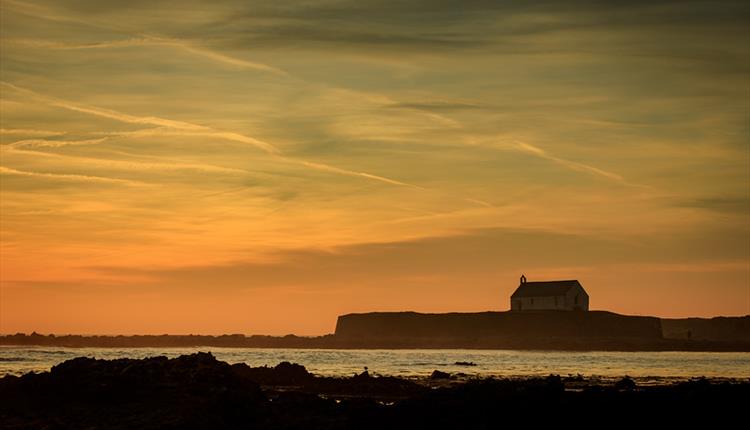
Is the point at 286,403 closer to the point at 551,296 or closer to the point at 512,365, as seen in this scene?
the point at 512,365

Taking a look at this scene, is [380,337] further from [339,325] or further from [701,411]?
[701,411]

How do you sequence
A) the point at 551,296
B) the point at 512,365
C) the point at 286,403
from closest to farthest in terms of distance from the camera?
the point at 286,403, the point at 512,365, the point at 551,296

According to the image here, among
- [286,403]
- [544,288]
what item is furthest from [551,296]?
[286,403]

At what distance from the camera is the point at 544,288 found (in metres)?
151

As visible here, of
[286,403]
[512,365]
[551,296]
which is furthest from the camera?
[551,296]

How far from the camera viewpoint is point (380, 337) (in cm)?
17200

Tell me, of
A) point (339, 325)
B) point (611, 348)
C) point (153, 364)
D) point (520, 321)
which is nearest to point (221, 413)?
point (153, 364)

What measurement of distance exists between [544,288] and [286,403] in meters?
121

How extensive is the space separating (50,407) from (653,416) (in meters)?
20.8

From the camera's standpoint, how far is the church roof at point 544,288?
149 m

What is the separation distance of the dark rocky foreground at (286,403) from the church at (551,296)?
10684 cm

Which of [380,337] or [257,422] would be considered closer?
[257,422]

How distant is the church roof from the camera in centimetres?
14859

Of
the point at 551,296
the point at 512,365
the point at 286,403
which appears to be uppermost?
the point at 551,296
